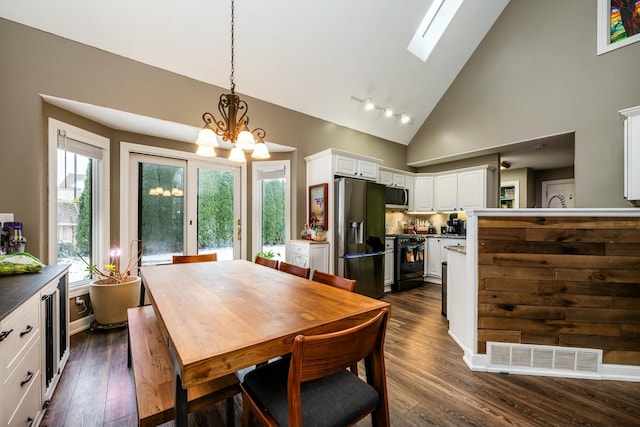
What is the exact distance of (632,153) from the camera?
8.14ft

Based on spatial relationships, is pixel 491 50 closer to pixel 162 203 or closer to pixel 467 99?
pixel 467 99

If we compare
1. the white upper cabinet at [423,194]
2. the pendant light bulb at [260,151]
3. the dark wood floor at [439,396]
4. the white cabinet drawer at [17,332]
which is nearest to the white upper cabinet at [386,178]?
the white upper cabinet at [423,194]

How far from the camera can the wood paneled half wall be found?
6.57 feet

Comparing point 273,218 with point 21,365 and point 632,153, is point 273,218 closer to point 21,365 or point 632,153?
point 21,365

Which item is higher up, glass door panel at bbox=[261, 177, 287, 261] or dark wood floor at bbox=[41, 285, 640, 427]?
glass door panel at bbox=[261, 177, 287, 261]

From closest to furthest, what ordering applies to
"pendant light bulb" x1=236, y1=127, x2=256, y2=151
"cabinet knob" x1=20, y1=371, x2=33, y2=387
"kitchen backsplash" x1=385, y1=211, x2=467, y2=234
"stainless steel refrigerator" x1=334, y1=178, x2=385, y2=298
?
"cabinet knob" x1=20, y1=371, x2=33, y2=387 < "pendant light bulb" x1=236, y1=127, x2=256, y2=151 < "stainless steel refrigerator" x1=334, y1=178, x2=385, y2=298 < "kitchen backsplash" x1=385, y1=211, x2=467, y2=234

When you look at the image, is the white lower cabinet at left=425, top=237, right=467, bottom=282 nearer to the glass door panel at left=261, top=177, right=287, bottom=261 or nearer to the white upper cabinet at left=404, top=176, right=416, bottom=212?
the white upper cabinet at left=404, top=176, right=416, bottom=212

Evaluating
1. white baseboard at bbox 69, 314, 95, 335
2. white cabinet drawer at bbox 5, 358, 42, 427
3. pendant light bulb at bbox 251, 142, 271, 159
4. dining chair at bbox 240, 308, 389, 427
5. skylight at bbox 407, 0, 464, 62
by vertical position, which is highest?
skylight at bbox 407, 0, 464, 62

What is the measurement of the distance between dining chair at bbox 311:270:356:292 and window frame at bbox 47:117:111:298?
258cm

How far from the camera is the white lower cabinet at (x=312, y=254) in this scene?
3.60 metres

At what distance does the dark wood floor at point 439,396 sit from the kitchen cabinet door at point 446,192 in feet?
10.7

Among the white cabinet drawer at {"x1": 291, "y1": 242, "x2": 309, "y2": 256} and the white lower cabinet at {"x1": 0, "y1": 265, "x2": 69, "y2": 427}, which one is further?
the white cabinet drawer at {"x1": 291, "y1": 242, "x2": 309, "y2": 256}

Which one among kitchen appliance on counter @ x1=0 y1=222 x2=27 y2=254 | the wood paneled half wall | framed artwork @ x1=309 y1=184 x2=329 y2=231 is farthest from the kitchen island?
kitchen appliance on counter @ x1=0 y1=222 x2=27 y2=254

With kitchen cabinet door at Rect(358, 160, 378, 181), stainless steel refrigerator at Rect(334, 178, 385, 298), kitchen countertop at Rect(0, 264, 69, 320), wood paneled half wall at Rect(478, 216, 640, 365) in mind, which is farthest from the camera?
kitchen cabinet door at Rect(358, 160, 378, 181)
